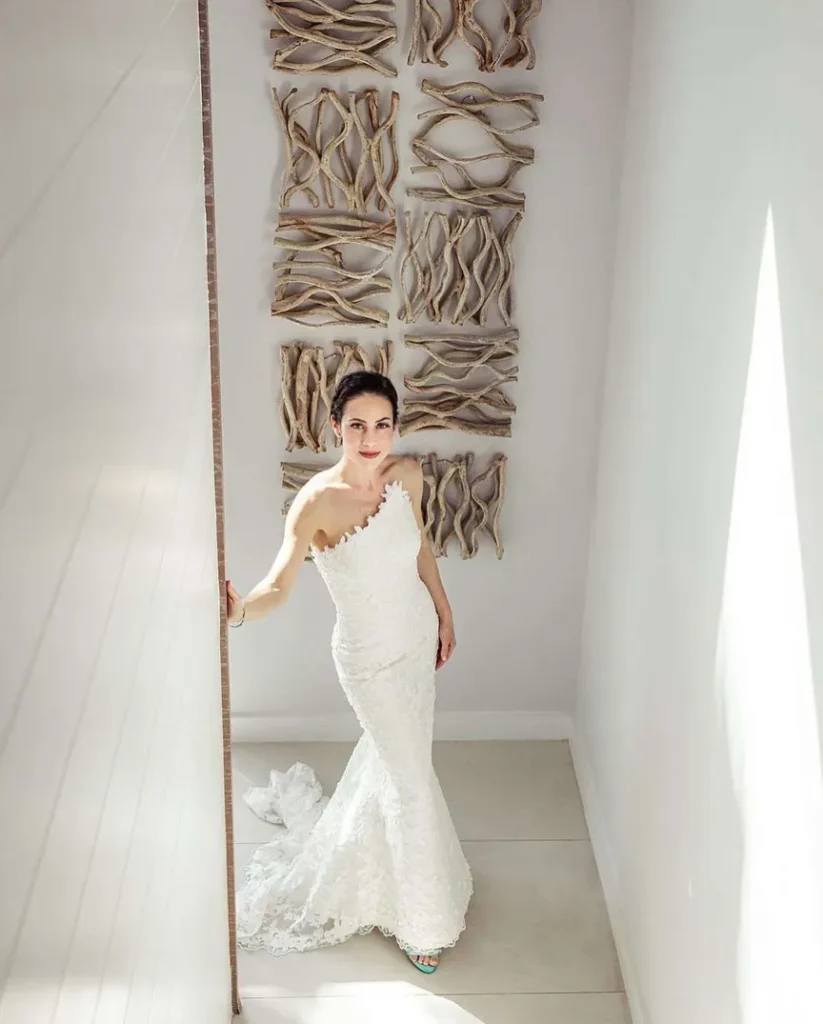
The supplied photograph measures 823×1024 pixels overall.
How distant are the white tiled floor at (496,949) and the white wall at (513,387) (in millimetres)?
307

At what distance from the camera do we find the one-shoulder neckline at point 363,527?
9.14 ft

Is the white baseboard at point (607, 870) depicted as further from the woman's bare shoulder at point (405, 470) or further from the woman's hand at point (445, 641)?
the woman's bare shoulder at point (405, 470)

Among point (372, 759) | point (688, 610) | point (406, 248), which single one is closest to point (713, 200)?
point (688, 610)

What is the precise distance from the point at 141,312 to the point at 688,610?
1.45m

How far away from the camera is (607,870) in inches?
129

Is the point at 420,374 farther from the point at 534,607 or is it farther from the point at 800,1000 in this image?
the point at 800,1000

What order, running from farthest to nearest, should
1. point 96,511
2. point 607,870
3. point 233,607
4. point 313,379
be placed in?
point 313,379
point 607,870
point 233,607
point 96,511

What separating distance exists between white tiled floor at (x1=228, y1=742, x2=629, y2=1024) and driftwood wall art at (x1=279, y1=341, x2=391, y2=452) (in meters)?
1.12

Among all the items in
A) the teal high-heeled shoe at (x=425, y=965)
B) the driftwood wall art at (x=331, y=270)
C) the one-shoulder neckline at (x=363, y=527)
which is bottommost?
the teal high-heeled shoe at (x=425, y=965)

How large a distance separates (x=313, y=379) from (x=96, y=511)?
2.37m

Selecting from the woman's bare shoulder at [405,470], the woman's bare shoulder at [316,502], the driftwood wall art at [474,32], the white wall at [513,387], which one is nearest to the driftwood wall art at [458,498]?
the white wall at [513,387]

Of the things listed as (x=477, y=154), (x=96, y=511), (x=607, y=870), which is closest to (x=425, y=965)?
(x=607, y=870)

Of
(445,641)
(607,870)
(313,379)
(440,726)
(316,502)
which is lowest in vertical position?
(607,870)

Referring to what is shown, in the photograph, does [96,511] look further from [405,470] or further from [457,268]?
[457,268]
